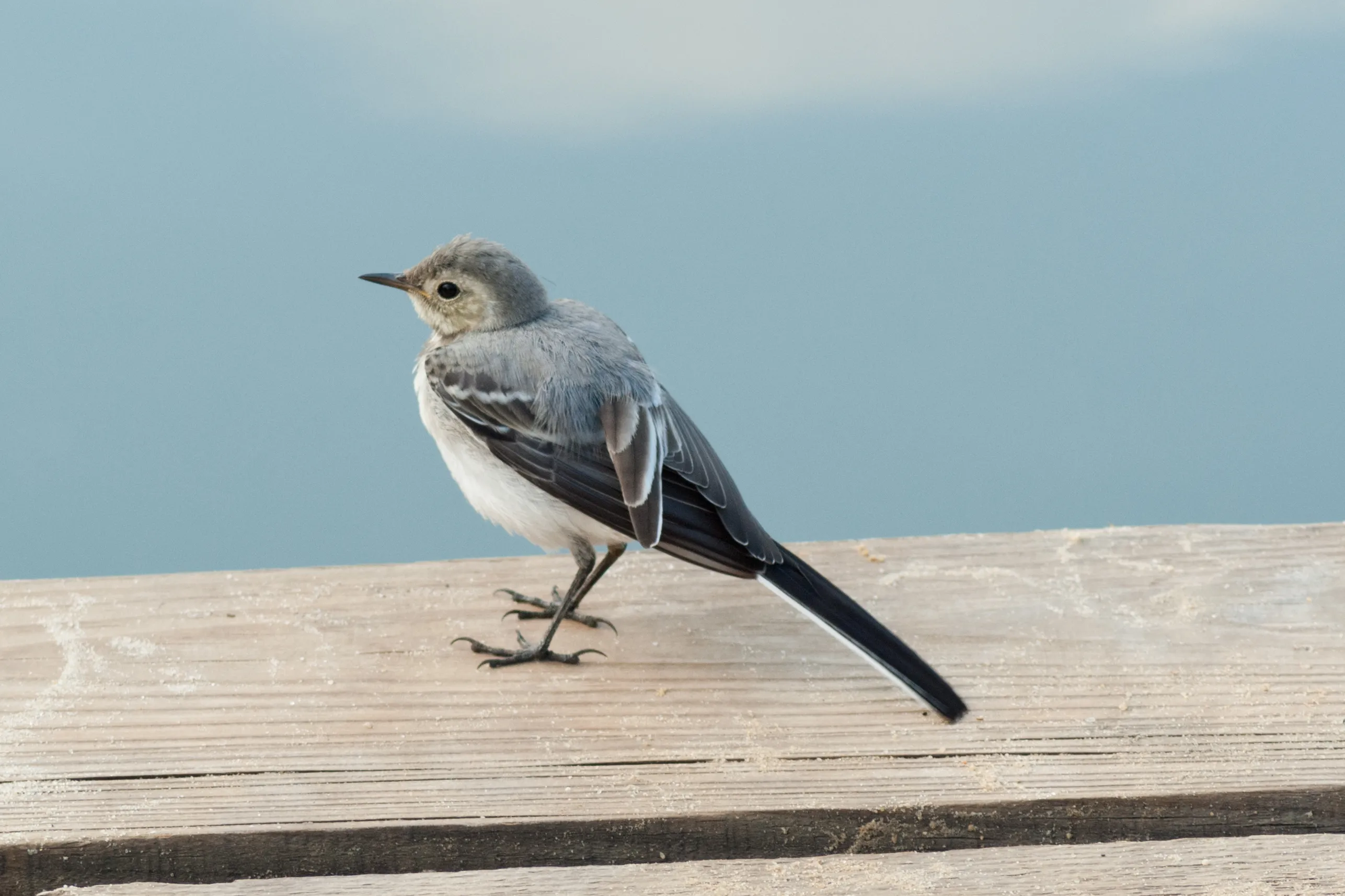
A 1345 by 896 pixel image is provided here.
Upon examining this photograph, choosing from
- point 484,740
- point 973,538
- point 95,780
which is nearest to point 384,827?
point 484,740

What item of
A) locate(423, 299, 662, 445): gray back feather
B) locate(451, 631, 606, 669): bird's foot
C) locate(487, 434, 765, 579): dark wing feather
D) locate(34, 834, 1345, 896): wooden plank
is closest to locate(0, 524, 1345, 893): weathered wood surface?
locate(451, 631, 606, 669): bird's foot

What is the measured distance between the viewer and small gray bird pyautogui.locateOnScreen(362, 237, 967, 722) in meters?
2.87

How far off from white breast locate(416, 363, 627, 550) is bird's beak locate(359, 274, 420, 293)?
1.24ft

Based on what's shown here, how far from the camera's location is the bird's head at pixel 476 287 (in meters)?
3.50

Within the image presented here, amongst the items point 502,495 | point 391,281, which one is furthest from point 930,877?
point 391,281

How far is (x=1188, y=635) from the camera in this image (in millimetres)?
3170

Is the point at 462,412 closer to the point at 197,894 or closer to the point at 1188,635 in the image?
the point at 197,894

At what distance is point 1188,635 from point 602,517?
1.41 meters

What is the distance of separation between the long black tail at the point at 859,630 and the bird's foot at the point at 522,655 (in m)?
0.51

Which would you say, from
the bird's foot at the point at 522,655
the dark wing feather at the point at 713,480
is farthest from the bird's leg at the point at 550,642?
the dark wing feather at the point at 713,480

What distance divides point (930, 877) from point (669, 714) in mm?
768

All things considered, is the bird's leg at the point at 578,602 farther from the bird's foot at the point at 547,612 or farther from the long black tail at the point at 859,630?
the long black tail at the point at 859,630

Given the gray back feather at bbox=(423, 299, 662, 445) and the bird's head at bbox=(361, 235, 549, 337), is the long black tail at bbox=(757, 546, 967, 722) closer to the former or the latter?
the gray back feather at bbox=(423, 299, 662, 445)

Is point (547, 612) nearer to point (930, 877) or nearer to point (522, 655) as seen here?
point (522, 655)
